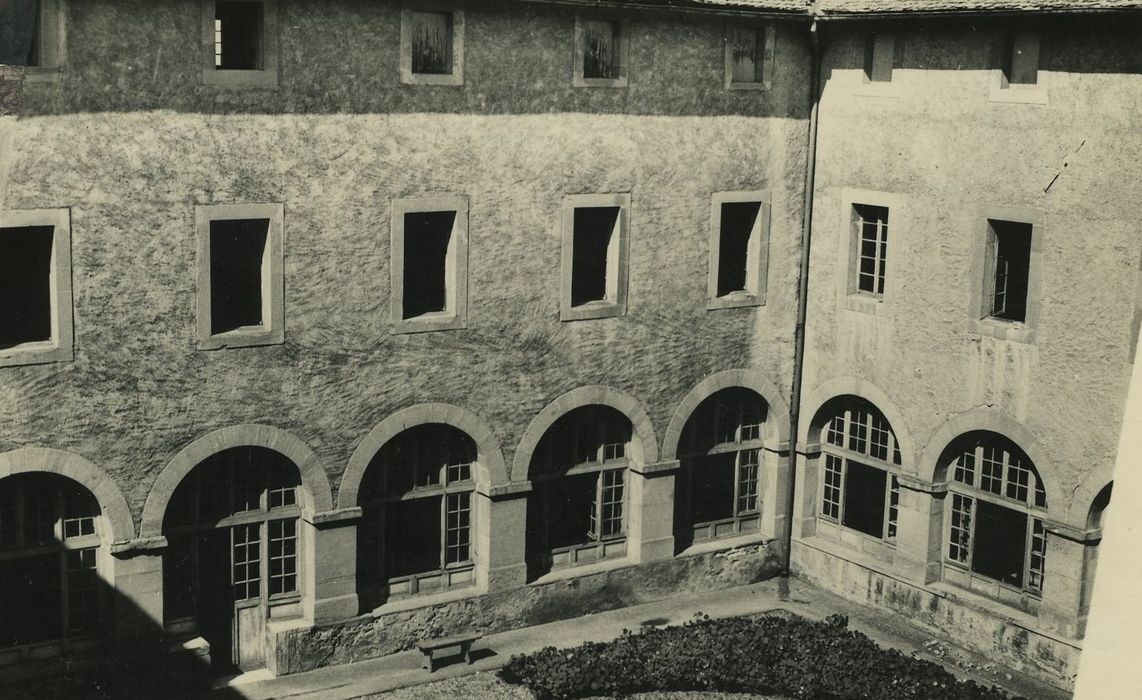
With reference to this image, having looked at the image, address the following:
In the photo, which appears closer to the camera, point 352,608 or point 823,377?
point 352,608

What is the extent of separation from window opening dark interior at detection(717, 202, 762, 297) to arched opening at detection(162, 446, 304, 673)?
832 centimetres

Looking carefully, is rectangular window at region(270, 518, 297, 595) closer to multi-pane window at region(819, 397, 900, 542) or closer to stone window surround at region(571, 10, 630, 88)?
stone window surround at region(571, 10, 630, 88)

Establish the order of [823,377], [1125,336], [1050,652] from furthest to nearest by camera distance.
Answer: [823,377] < [1050,652] < [1125,336]

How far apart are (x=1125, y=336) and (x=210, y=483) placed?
12983mm

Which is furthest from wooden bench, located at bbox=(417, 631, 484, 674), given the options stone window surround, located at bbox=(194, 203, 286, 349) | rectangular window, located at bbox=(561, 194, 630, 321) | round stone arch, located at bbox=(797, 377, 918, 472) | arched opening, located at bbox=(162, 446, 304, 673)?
round stone arch, located at bbox=(797, 377, 918, 472)

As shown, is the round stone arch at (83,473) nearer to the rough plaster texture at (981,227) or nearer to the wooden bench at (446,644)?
the wooden bench at (446,644)

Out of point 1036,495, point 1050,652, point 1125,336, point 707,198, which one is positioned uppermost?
point 707,198

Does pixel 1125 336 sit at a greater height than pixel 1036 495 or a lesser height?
greater

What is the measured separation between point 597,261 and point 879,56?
572 centimetres

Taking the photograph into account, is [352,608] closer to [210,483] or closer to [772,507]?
[210,483]

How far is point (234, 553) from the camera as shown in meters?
19.4

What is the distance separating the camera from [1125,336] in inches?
746

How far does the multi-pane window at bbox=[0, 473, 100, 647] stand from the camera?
57.5 ft

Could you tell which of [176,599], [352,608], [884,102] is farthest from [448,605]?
[884,102]
